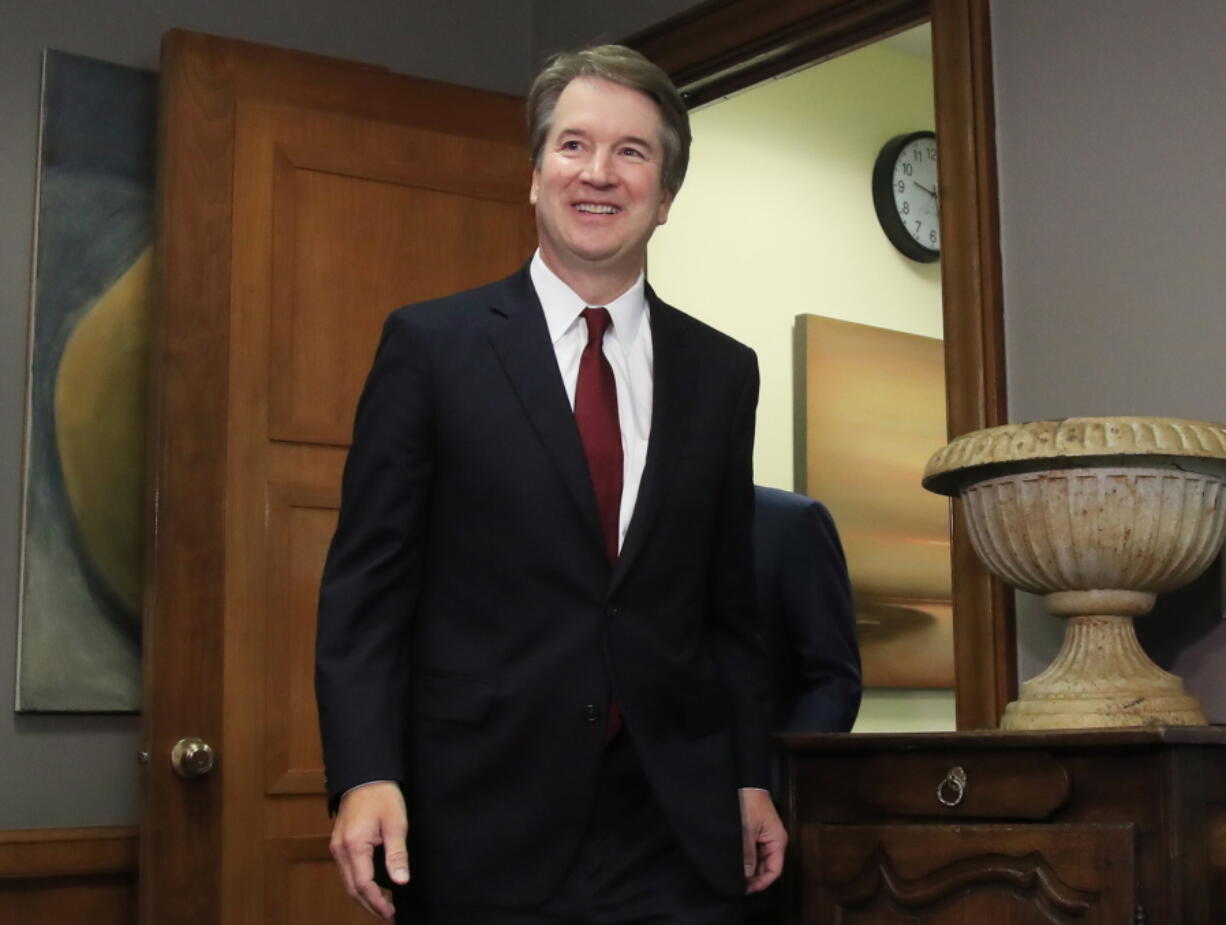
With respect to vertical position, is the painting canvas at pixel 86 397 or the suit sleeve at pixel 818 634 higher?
the painting canvas at pixel 86 397

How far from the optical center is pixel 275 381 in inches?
126

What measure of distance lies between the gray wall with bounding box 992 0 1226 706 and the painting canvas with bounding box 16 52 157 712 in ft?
5.54

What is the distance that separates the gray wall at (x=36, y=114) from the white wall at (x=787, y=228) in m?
0.74

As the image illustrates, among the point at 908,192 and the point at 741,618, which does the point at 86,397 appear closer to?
the point at 741,618

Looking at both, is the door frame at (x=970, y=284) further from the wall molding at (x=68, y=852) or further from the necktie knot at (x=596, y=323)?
the wall molding at (x=68, y=852)

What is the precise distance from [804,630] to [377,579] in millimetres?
1048

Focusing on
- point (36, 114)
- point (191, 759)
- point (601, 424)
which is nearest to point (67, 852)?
point (191, 759)

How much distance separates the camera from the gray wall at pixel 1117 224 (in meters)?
2.42

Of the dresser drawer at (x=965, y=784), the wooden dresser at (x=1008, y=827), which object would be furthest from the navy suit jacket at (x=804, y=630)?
the dresser drawer at (x=965, y=784)

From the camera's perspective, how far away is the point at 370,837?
1.69m

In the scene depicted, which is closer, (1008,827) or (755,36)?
(1008,827)

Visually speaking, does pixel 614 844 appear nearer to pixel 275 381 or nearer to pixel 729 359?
pixel 729 359

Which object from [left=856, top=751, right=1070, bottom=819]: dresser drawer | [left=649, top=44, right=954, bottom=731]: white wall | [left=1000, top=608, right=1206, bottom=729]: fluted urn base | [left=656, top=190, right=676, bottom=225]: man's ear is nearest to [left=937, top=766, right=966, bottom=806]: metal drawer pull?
[left=856, top=751, right=1070, bottom=819]: dresser drawer

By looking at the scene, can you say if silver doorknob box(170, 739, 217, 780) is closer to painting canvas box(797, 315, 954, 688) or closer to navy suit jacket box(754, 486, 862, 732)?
navy suit jacket box(754, 486, 862, 732)
